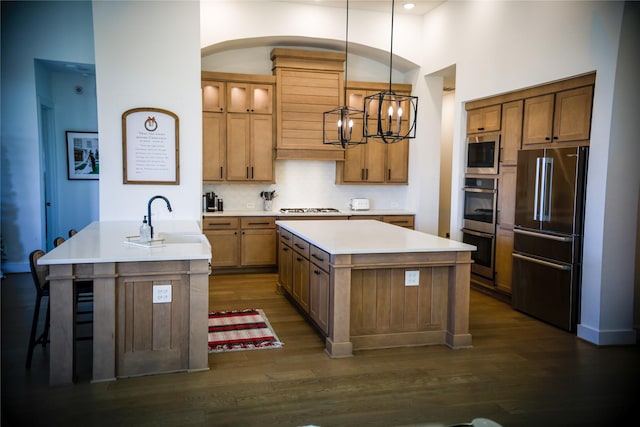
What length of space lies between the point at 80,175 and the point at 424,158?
17.5ft

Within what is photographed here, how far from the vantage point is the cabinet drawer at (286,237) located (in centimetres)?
545

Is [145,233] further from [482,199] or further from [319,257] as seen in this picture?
[482,199]

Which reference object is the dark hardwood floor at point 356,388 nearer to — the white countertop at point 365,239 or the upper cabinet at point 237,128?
the white countertop at point 365,239

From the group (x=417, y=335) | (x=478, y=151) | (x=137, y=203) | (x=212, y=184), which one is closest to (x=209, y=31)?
(x=212, y=184)

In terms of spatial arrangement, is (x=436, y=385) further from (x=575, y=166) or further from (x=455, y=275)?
(x=575, y=166)

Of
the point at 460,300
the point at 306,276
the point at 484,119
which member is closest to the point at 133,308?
the point at 306,276

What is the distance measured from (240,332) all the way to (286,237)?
1.35 meters

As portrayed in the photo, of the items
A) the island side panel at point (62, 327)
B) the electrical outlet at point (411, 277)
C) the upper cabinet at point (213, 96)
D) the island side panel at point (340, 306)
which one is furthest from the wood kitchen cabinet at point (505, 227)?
the island side panel at point (62, 327)

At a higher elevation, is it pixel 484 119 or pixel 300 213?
pixel 484 119

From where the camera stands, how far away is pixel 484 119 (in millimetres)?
6102

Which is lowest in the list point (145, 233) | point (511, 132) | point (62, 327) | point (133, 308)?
point (62, 327)

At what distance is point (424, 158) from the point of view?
7887 millimetres

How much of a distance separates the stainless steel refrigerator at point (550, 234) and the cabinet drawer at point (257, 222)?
3.35 meters

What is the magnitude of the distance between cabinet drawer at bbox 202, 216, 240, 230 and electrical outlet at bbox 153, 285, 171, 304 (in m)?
3.48
